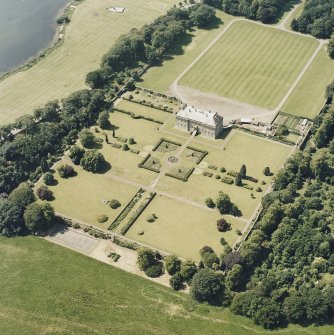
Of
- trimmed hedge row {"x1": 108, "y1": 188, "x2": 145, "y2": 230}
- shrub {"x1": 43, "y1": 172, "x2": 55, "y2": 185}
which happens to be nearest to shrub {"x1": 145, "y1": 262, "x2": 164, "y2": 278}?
trimmed hedge row {"x1": 108, "y1": 188, "x2": 145, "y2": 230}

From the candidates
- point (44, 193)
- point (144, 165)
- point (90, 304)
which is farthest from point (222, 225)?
point (44, 193)

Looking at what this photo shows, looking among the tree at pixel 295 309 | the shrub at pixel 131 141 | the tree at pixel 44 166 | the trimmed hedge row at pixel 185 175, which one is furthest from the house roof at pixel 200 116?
the tree at pixel 295 309

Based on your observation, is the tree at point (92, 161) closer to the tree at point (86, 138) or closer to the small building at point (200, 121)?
the tree at point (86, 138)

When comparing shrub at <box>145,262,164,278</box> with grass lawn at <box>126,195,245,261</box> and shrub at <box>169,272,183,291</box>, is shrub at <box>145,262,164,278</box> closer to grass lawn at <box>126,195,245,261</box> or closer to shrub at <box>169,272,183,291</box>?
shrub at <box>169,272,183,291</box>

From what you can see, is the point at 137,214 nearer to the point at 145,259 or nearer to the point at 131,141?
Answer: the point at 145,259

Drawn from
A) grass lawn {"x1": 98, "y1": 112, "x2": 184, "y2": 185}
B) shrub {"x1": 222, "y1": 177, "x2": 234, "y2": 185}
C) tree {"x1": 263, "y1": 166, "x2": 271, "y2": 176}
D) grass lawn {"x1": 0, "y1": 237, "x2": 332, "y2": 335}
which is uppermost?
tree {"x1": 263, "y1": 166, "x2": 271, "y2": 176}

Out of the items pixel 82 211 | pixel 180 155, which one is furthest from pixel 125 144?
pixel 82 211
